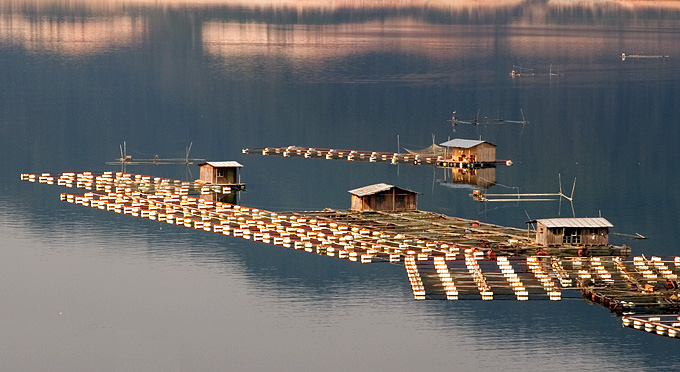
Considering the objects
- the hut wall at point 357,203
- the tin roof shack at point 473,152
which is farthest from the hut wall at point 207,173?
the tin roof shack at point 473,152

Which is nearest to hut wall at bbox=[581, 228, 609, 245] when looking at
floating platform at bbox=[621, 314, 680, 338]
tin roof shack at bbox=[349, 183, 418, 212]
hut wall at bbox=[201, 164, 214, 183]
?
floating platform at bbox=[621, 314, 680, 338]

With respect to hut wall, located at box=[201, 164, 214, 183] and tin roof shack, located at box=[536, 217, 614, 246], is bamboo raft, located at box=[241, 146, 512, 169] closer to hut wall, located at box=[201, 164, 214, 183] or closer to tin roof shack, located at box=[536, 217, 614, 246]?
hut wall, located at box=[201, 164, 214, 183]

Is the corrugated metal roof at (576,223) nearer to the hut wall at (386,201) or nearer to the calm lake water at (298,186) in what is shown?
the calm lake water at (298,186)

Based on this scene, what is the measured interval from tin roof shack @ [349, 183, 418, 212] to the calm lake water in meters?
3.63

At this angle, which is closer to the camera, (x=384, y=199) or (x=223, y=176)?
(x=384, y=199)

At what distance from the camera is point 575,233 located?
6588cm

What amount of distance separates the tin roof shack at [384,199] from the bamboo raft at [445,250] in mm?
509

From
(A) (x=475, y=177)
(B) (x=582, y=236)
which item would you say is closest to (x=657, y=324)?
(B) (x=582, y=236)

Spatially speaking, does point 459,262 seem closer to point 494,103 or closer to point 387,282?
point 387,282

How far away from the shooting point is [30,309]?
199 ft

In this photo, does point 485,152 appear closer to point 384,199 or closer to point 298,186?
point 298,186

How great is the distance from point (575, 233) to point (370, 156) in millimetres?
31639

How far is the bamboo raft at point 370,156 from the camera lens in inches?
3615

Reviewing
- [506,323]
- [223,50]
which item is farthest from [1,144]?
[223,50]
